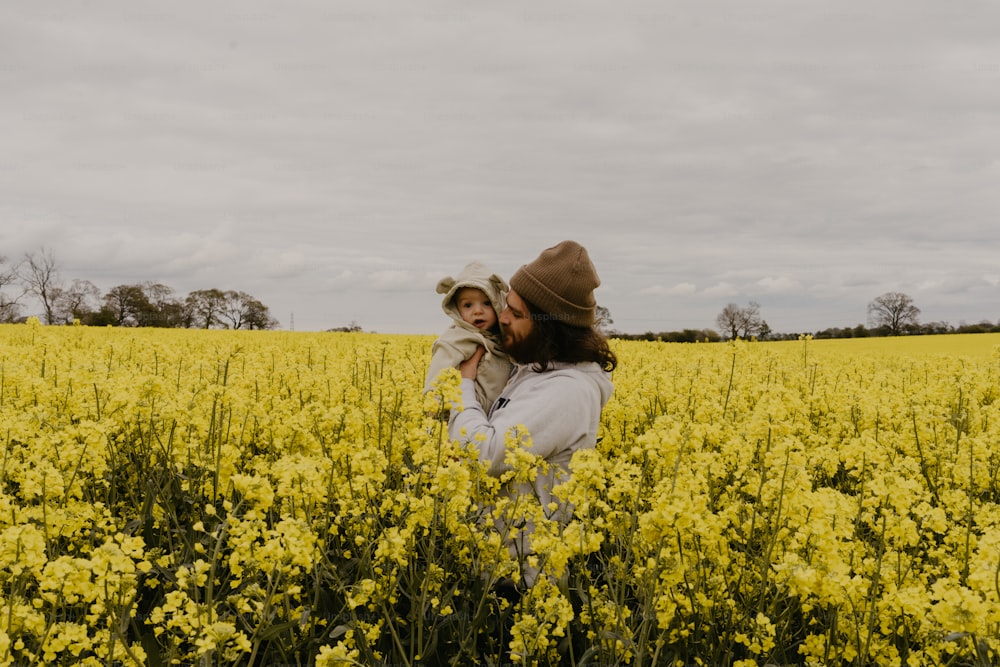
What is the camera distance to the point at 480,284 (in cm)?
459

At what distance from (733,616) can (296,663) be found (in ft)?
6.04

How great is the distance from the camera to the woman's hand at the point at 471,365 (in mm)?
4109

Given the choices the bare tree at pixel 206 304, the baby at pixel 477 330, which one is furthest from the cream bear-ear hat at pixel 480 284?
the bare tree at pixel 206 304

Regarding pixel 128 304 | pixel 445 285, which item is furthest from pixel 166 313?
pixel 445 285

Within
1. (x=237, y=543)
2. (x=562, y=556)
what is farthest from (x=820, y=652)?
(x=237, y=543)

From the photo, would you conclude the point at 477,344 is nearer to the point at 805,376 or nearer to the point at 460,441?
the point at 460,441

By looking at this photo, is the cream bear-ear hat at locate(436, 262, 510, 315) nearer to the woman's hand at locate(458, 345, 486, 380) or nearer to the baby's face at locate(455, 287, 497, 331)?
the baby's face at locate(455, 287, 497, 331)

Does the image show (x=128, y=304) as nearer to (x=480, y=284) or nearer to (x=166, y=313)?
(x=166, y=313)

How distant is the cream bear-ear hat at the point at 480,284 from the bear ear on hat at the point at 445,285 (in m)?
0.03

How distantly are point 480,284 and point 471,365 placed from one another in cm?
67

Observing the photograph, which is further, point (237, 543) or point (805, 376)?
point (805, 376)

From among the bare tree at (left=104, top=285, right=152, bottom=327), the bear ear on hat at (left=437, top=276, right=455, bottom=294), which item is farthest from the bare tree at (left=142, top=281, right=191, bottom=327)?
the bear ear on hat at (left=437, top=276, right=455, bottom=294)

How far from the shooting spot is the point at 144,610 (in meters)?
3.45

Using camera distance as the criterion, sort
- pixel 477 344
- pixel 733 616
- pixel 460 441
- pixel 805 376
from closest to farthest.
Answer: pixel 733 616 < pixel 460 441 < pixel 477 344 < pixel 805 376
